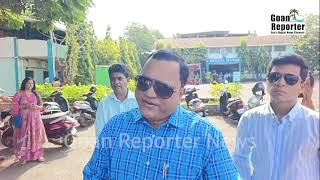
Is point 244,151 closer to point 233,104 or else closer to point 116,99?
point 116,99

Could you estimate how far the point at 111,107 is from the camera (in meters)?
3.75

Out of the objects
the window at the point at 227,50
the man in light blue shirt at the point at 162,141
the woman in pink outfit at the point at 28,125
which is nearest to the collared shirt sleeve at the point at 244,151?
the man in light blue shirt at the point at 162,141

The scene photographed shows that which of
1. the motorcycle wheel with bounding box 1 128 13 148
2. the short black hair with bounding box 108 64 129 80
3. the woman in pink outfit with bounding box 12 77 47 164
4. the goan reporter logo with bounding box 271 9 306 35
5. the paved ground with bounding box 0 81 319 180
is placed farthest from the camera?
the motorcycle wheel with bounding box 1 128 13 148

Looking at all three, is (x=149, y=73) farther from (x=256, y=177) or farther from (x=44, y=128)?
(x=44, y=128)

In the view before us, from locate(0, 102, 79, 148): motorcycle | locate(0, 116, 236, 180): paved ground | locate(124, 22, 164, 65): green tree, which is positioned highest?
locate(124, 22, 164, 65): green tree

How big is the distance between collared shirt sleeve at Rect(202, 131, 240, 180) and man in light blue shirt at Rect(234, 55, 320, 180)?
685mm

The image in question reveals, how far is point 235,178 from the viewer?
60.6 inches

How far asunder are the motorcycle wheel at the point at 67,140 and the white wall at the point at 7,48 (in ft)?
34.2

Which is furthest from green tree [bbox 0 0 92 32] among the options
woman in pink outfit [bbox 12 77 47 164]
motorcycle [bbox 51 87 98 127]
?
motorcycle [bbox 51 87 98 127]

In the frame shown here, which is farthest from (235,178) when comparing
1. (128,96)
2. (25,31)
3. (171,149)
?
(25,31)

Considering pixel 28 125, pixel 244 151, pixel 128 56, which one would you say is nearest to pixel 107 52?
pixel 128 56

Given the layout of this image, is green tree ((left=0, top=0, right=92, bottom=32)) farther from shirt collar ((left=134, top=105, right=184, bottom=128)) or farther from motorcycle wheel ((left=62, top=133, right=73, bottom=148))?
shirt collar ((left=134, top=105, right=184, bottom=128))

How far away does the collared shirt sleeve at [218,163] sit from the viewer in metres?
1.51

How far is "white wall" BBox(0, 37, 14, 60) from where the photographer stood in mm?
16641
